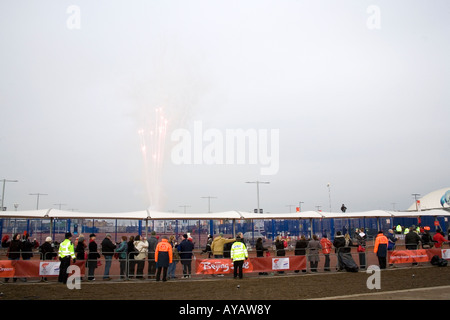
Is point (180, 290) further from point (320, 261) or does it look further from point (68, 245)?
point (320, 261)

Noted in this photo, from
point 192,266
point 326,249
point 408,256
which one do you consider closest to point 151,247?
point 192,266

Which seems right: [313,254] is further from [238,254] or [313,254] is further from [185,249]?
[185,249]

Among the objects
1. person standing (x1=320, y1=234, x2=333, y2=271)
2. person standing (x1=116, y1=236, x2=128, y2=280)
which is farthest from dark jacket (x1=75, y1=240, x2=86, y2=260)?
person standing (x1=320, y1=234, x2=333, y2=271)

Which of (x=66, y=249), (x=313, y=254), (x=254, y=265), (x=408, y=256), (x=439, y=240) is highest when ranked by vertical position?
(x=66, y=249)

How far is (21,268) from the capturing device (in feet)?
51.8

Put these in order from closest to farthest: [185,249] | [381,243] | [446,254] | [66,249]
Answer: [66,249] → [185,249] → [381,243] → [446,254]

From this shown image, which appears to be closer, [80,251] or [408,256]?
[80,251]

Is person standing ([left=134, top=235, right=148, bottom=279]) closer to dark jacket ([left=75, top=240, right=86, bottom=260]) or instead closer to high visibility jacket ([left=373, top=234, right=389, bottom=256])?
dark jacket ([left=75, top=240, right=86, bottom=260])

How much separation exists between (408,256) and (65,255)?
16.6 metres

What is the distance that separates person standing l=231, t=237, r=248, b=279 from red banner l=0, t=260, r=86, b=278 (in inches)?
308

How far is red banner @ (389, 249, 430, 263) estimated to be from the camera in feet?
64.1

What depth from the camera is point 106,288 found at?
14.3 meters

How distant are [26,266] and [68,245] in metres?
2.36
